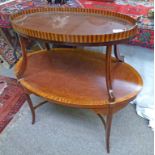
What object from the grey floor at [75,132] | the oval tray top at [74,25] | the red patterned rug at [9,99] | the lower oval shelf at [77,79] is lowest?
the grey floor at [75,132]

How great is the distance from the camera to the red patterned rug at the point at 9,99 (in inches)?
63.1

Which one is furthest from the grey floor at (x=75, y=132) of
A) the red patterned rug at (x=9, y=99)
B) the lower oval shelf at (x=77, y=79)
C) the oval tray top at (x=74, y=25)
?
the oval tray top at (x=74, y=25)

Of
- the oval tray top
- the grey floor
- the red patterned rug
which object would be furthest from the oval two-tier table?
the red patterned rug

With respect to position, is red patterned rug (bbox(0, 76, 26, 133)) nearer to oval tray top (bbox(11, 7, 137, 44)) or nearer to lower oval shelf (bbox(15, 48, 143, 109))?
lower oval shelf (bbox(15, 48, 143, 109))

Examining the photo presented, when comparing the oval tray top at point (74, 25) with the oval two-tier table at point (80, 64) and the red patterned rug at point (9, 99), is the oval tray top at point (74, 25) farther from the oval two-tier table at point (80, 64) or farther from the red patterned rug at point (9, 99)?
the red patterned rug at point (9, 99)

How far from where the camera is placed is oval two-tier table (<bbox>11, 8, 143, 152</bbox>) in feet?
3.22

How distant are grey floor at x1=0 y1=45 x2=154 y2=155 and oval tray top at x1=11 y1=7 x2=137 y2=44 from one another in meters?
0.53

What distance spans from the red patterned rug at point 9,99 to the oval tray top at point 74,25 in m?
0.79

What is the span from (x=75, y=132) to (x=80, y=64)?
0.49 meters

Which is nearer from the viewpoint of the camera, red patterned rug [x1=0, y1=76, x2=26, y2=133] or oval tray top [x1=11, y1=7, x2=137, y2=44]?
oval tray top [x1=11, y1=7, x2=137, y2=44]

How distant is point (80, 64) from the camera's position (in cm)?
141

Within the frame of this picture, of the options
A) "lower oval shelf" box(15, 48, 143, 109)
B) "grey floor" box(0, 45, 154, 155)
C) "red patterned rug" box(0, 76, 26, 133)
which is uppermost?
"lower oval shelf" box(15, 48, 143, 109)

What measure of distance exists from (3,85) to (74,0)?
3.40ft

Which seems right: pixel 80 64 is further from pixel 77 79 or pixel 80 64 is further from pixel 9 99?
pixel 9 99
